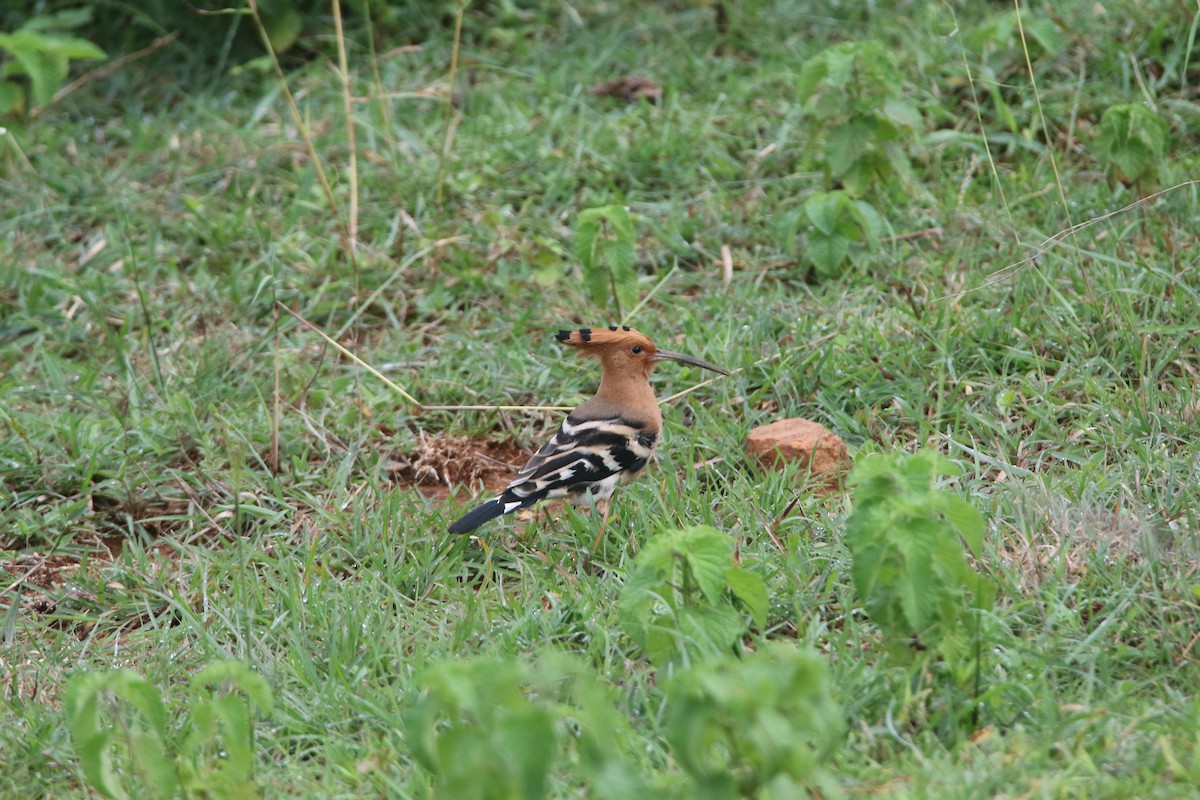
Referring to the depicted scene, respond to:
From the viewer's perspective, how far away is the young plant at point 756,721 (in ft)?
6.85

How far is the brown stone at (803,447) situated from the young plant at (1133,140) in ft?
5.48

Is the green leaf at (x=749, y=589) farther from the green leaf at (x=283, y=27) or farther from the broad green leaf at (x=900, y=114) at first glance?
the green leaf at (x=283, y=27)

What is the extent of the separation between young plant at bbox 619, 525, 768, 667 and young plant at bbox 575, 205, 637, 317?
77.0 inches

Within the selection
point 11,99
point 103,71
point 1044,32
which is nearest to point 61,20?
point 103,71

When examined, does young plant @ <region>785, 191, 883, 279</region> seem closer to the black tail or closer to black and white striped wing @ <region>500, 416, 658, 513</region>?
black and white striped wing @ <region>500, 416, 658, 513</region>

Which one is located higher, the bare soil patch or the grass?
the grass

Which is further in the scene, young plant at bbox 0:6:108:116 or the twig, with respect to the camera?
the twig

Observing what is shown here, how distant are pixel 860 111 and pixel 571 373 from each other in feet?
4.88

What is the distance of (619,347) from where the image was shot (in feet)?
14.2

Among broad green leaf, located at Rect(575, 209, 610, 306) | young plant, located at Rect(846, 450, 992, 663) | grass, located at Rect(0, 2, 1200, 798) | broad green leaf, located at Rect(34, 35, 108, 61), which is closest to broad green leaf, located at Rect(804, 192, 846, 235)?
grass, located at Rect(0, 2, 1200, 798)

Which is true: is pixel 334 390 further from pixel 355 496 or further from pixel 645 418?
pixel 645 418

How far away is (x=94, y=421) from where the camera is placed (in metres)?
4.69

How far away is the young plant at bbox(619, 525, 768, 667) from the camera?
281cm

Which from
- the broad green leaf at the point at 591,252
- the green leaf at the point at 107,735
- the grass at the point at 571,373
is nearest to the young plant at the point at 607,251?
the broad green leaf at the point at 591,252
